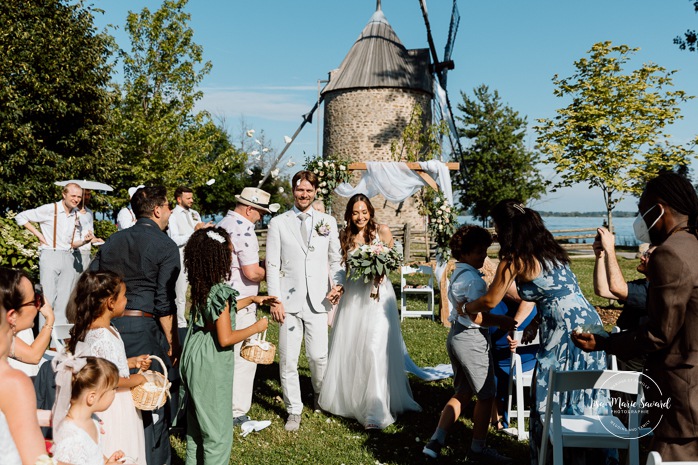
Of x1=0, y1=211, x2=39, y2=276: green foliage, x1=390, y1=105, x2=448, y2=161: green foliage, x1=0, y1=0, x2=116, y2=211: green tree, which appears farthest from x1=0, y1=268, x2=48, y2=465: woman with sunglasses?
x1=390, y1=105, x2=448, y2=161: green foliage

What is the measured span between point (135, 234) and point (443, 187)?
32.6 ft

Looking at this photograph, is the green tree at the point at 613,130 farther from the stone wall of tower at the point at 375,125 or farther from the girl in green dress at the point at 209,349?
the girl in green dress at the point at 209,349

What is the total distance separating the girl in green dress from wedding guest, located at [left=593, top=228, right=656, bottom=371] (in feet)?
7.50

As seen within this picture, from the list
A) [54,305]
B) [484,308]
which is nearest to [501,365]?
[484,308]

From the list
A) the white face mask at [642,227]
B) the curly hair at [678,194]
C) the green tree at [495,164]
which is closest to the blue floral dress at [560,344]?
the white face mask at [642,227]

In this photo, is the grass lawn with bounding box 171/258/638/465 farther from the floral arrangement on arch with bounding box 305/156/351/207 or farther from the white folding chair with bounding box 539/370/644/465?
the floral arrangement on arch with bounding box 305/156/351/207

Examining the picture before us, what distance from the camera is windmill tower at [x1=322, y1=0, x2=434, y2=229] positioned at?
2719 centimetres

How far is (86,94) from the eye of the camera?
62.0 feet

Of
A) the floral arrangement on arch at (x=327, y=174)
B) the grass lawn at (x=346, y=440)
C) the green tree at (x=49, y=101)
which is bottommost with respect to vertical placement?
the grass lawn at (x=346, y=440)

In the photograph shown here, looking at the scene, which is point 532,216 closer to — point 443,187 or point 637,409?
point 637,409

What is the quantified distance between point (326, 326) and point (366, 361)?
1.63ft

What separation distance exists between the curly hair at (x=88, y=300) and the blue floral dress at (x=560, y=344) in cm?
244

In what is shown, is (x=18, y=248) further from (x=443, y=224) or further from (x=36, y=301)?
(x=36, y=301)

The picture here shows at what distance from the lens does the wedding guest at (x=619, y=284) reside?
3486 mm
